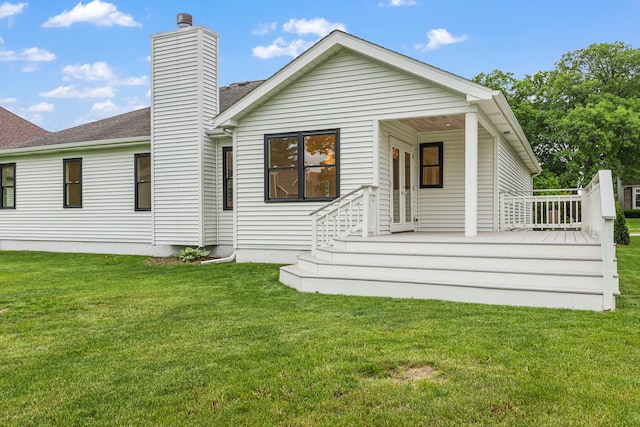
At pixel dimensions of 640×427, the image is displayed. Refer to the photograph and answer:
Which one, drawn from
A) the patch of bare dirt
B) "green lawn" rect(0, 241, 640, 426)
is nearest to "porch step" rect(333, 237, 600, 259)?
"green lawn" rect(0, 241, 640, 426)

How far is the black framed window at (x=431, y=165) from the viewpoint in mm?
10422

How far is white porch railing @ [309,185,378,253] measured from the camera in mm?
7828

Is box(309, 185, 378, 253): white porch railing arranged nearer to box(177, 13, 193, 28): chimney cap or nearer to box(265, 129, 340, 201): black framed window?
box(265, 129, 340, 201): black framed window

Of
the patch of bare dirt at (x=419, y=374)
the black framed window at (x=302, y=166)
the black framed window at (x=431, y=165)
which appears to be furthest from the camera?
the black framed window at (x=431, y=165)

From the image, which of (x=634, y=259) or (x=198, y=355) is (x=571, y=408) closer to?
(x=198, y=355)

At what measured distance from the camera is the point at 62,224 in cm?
1327

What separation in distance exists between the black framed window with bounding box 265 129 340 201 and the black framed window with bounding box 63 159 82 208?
20.8 feet

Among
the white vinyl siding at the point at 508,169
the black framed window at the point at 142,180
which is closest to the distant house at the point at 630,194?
the white vinyl siding at the point at 508,169

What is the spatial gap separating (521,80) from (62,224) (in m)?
27.0

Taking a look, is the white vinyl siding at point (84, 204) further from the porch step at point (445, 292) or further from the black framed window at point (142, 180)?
the porch step at point (445, 292)

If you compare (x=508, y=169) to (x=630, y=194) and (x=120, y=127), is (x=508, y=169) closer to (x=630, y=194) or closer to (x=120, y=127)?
(x=120, y=127)

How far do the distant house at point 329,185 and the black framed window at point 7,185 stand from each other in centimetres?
31

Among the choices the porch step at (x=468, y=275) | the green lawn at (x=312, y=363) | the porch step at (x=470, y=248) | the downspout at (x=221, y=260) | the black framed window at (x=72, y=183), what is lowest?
the green lawn at (x=312, y=363)

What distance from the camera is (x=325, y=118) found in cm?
916
